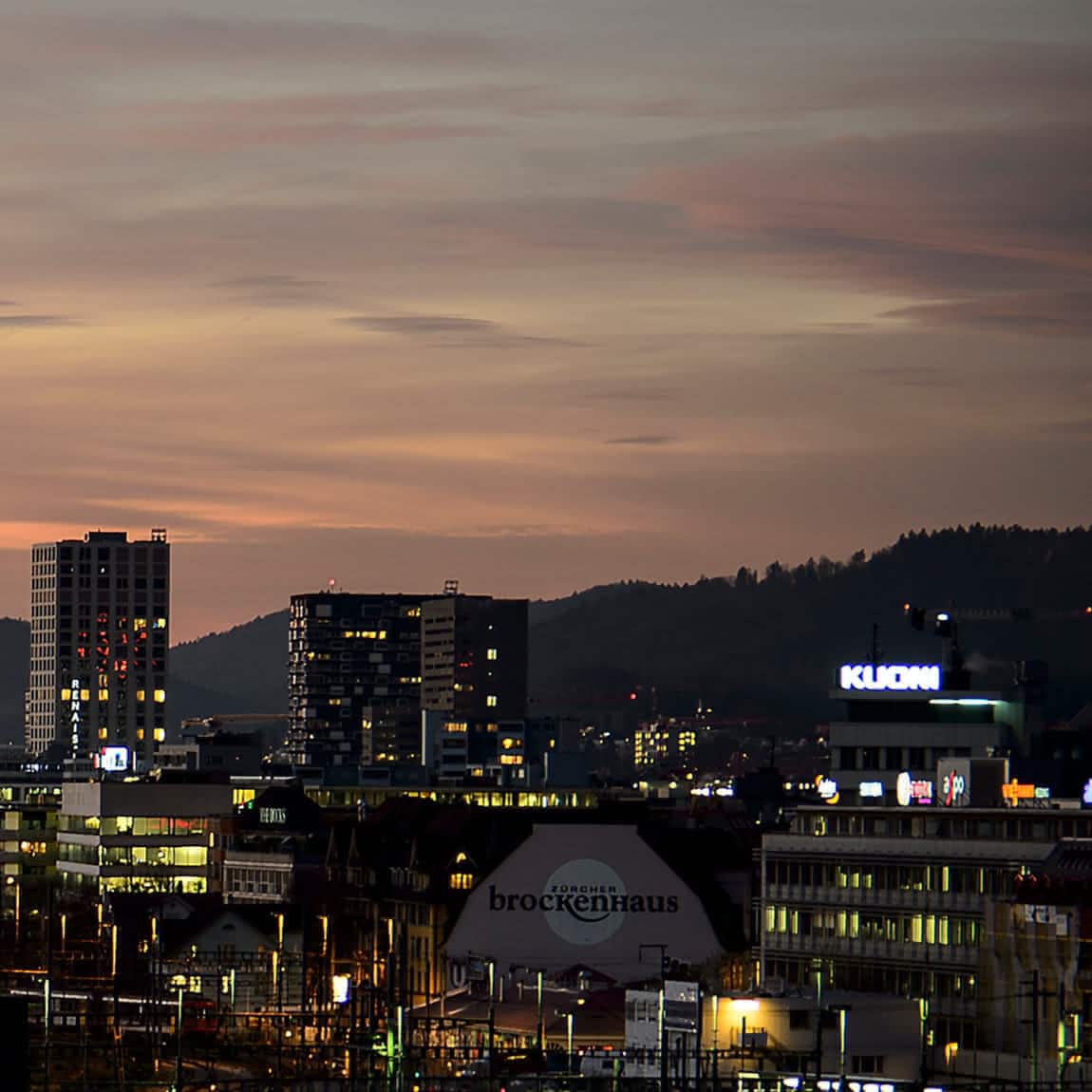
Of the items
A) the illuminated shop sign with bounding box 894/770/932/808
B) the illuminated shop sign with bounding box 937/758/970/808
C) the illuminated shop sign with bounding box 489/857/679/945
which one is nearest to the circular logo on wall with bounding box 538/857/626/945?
the illuminated shop sign with bounding box 489/857/679/945

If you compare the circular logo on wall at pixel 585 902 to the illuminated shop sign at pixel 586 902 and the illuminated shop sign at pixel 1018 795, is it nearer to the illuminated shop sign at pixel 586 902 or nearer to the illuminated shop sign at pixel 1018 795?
the illuminated shop sign at pixel 586 902

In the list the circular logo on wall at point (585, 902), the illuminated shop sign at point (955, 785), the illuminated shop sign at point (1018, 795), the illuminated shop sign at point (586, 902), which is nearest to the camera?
the illuminated shop sign at point (955, 785)

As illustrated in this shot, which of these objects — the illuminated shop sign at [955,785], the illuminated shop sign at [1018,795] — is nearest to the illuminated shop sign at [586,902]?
the illuminated shop sign at [1018,795]

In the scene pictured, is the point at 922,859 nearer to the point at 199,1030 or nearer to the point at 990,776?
the point at 990,776

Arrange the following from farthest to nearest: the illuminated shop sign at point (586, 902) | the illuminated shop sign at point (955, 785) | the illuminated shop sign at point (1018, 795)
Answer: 1. the illuminated shop sign at point (586, 902)
2. the illuminated shop sign at point (1018, 795)
3. the illuminated shop sign at point (955, 785)

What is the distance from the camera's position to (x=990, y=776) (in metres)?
158

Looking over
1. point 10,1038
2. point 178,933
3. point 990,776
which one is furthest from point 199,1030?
point 10,1038

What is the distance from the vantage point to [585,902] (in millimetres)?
181250

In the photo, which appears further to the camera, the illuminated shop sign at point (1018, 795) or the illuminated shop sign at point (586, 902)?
the illuminated shop sign at point (586, 902)

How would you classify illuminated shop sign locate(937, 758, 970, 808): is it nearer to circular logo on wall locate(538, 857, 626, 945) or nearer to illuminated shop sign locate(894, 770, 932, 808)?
illuminated shop sign locate(894, 770, 932, 808)

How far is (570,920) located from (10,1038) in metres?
117

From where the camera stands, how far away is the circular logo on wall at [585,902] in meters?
180

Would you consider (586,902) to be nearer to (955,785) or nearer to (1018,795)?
(1018,795)

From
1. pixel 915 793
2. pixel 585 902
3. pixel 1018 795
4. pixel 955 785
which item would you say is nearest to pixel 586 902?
pixel 585 902
